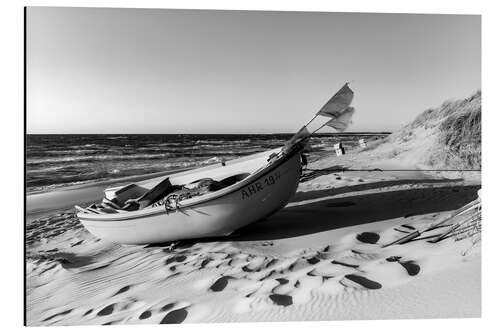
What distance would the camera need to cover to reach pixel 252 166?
378 cm

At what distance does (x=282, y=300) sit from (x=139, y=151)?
5.57 feet

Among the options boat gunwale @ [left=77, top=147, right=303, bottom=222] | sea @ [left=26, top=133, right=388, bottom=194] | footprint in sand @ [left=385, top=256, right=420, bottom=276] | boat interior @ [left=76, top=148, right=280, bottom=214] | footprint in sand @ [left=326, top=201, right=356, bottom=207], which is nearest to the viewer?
footprint in sand @ [left=385, top=256, right=420, bottom=276]

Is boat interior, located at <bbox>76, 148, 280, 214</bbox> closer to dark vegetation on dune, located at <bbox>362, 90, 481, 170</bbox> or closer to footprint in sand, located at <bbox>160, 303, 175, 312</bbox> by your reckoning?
footprint in sand, located at <bbox>160, 303, 175, 312</bbox>

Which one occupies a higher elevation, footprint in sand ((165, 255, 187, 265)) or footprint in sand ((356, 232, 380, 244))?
footprint in sand ((356, 232, 380, 244))

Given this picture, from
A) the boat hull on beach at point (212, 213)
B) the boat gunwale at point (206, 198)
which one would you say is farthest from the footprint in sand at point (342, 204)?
the boat gunwale at point (206, 198)

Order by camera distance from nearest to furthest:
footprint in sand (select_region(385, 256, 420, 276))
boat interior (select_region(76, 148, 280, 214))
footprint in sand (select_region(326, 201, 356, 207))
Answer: footprint in sand (select_region(385, 256, 420, 276)) → boat interior (select_region(76, 148, 280, 214)) → footprint in sand (select_region(326, 201, 356, 207))

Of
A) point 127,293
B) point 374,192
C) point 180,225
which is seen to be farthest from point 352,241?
point 127,293

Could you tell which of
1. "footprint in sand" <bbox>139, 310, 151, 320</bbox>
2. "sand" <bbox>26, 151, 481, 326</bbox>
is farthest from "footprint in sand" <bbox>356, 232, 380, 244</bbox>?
"footprint in sand" <bbox>139, 310, 151, 320</bbox>

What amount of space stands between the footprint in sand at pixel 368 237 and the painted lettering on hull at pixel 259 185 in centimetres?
84

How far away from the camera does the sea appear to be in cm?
322

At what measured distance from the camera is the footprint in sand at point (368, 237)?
3.27m

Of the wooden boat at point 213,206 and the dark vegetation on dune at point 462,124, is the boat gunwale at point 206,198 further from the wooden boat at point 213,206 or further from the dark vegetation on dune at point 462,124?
the dark vegetation on dune at point 462,124

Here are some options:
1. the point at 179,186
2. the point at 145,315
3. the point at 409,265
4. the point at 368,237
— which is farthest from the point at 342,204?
the point at 145,315

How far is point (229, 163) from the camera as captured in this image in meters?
3.82
